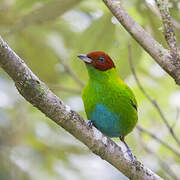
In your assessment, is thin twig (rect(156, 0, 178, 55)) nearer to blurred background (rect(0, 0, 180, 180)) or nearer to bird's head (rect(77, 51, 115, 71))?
blurred background (rect(0, 0, 180, 180))

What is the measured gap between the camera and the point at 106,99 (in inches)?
151

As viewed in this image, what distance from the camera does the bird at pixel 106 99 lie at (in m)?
3.83

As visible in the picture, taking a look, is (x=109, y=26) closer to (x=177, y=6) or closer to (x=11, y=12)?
(x=177, y=6)

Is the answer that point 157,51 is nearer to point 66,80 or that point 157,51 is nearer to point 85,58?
point 85,58

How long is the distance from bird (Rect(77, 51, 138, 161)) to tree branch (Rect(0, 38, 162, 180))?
2.59ft

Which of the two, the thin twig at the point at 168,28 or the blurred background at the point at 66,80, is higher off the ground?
the thin twig at the point at 168,28

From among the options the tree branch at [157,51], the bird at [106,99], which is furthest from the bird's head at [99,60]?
the tree branch at [157,51]

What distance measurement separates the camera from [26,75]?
2.33m

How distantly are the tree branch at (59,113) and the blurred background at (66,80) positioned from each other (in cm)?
83

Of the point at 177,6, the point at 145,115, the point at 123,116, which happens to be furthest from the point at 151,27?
the point at 145,115

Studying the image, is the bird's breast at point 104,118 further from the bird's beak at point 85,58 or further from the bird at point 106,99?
the bird's beak at point 85,58

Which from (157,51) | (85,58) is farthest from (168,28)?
(85,58)

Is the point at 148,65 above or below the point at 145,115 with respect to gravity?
above

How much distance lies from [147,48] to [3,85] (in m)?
2.87
